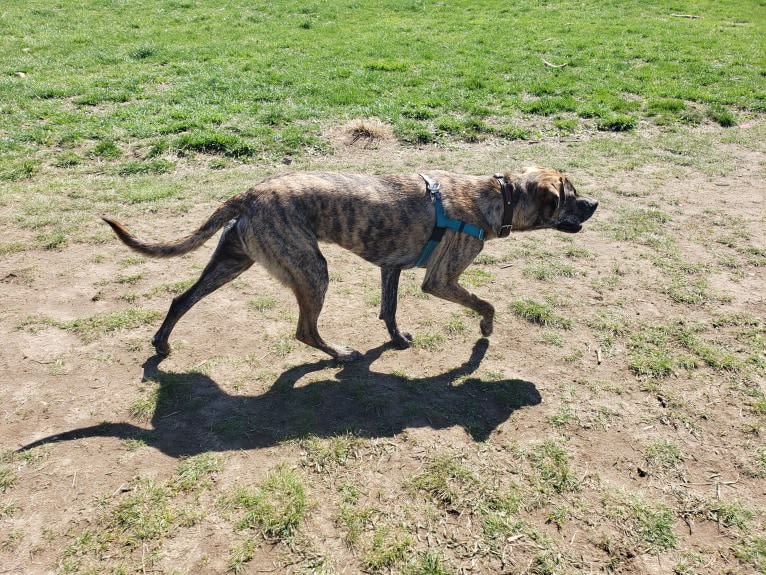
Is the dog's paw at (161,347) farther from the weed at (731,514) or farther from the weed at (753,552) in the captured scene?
the weed at (753,552)

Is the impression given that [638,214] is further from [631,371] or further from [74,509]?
[74,509]

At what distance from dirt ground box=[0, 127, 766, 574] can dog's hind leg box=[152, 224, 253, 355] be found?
0.20 meters

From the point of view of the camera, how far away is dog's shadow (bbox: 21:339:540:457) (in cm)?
392

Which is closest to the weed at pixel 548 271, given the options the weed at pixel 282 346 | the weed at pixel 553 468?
the weed at pixel 553 468

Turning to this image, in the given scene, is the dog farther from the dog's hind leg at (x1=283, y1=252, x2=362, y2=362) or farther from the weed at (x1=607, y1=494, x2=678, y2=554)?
the weed at (x1=607, y1=494, x2=678, y2=554)

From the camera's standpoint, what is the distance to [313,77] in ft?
39.9

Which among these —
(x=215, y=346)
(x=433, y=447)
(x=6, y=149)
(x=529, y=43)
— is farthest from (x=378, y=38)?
(x=433, y=447)

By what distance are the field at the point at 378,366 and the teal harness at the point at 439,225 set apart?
0.93 meters

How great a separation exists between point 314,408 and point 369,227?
1466 mm

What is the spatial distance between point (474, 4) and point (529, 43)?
6729 mm

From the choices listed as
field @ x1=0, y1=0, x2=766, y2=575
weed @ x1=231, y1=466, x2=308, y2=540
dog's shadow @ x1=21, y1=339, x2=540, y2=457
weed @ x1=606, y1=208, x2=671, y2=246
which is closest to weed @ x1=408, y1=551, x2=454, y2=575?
field @ x1=0, y1=0, x2=766, y2=575

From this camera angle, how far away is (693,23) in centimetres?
1891

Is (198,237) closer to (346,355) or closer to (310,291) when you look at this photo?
(310,291)

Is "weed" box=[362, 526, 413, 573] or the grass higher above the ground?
the grass
